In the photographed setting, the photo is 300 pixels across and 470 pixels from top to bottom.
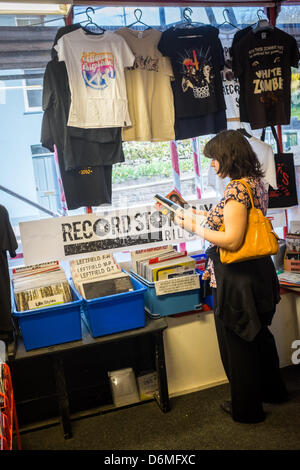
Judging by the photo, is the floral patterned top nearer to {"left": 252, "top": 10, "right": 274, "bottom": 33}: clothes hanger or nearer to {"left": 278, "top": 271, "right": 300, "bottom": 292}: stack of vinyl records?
{"left": 278, "top": 271, "right": 300, "bottom": 292}: stack of vinyl records

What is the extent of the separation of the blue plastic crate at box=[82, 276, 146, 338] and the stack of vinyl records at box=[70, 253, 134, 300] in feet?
0.15

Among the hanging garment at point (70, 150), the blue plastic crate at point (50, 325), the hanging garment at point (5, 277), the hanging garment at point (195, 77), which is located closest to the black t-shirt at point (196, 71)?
the hanging garment at point (195, 77)

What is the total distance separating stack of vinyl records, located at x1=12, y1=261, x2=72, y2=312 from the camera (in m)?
2.32

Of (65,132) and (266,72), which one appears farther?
(266,72)

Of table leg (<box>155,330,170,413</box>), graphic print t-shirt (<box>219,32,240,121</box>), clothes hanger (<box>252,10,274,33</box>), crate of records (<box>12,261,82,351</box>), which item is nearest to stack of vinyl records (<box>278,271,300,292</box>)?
table leg (<box>155,330,170,413</box>)

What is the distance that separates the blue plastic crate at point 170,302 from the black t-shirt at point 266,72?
1.30 metres

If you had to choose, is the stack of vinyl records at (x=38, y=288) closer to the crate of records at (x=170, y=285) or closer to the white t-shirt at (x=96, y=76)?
A: the crate of records at (x=170, y=285)

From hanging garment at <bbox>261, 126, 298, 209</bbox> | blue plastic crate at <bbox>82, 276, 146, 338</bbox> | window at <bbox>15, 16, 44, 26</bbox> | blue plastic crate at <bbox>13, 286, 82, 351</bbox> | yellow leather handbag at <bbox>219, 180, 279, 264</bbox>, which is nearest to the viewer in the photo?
yellow leather handbag at <bbox>219, 180, 279, 264</bbox>

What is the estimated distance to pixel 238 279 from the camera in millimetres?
2150

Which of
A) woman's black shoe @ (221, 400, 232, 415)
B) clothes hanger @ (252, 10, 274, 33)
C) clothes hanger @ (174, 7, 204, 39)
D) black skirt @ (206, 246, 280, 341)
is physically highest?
clothes hanger @ (174, 7, 204, 39)

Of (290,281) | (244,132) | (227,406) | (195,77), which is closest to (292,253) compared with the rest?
(290,281)

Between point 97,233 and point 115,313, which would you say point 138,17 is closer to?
point 97,233

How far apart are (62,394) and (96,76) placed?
1.90 metres

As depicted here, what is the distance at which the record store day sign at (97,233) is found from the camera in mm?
2648
